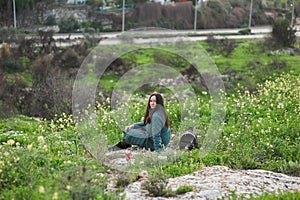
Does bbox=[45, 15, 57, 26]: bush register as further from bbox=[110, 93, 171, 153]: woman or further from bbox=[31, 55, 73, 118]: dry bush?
bbox=[110, 93, 171, 153]: woman

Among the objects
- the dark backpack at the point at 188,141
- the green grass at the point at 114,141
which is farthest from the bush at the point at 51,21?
the dark backpack at the point at 188,141

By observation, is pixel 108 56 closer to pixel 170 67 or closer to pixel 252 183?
pixel 170 67

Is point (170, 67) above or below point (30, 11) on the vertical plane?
below

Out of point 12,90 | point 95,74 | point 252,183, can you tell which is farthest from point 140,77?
point 252,183

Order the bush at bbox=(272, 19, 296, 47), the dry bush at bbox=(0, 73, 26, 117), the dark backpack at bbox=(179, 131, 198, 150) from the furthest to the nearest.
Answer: the bush at bbox=(272, 19, 296, 47) → the dry bush at bbox=(0, 73, 26, 117) → the dark backpack at bbox=(179, 131, 198, 150)

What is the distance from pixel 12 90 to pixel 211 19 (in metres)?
24.8

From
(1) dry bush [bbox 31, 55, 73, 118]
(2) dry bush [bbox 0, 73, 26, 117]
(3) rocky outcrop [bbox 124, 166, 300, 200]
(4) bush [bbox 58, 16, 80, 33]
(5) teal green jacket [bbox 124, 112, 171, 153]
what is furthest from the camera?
(4) bush [bbox 58, 16, 80, 33]

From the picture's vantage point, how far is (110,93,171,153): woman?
332 inches

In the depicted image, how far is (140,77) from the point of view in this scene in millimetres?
20719

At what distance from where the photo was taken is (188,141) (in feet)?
29.1

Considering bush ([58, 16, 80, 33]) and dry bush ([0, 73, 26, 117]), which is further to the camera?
bush ([58, 16, 80, 33])

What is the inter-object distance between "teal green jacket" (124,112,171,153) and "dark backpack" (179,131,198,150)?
0.31m

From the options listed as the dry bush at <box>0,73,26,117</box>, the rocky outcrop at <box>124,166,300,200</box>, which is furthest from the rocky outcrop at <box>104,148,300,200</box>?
the dry bush at <box>0,73,26,117</box>

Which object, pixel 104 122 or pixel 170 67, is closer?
pixel 104 122
